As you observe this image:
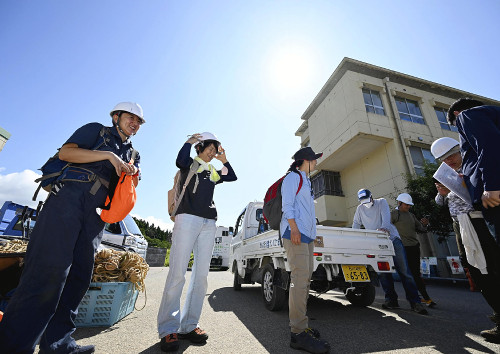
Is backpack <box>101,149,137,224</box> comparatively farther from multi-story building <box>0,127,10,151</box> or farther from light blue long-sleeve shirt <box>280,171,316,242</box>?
multi-story building <box>0,127,10,151</box>

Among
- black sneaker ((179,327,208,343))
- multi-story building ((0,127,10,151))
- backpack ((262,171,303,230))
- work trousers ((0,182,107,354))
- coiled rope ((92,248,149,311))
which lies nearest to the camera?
work trousers ((0,182,107,354))

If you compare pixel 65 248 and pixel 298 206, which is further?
pixel 298 206

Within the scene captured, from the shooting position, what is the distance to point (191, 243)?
249 cm

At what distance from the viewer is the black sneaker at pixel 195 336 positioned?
2.32 metres

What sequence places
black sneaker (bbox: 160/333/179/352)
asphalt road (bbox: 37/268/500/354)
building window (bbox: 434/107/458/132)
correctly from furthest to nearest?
building window (bbox: 434/107/458/132)
asphalt road (bbox: 37/268/500/354)
black sneaker (bbox: 160/333/179/352)

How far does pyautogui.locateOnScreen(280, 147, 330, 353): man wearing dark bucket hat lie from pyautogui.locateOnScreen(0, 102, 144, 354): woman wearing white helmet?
65.3 inches

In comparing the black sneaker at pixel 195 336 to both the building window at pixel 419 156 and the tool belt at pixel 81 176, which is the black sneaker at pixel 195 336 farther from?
the building window at pixel 419 156

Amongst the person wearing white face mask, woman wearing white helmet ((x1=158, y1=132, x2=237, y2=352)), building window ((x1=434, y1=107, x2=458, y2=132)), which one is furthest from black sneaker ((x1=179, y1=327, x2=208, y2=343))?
building window ((x1=434, y1=107, x2=458, y2=132))

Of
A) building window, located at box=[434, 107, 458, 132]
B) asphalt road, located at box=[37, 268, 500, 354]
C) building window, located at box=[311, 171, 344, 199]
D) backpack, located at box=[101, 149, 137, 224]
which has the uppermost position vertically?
Result: building window, located at box=[434, 107, 458, 132]

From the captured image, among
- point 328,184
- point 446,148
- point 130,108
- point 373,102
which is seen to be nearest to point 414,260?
point 446,148

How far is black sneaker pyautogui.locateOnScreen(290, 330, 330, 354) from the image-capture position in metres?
2.05

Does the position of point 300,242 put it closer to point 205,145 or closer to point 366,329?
point 366,329

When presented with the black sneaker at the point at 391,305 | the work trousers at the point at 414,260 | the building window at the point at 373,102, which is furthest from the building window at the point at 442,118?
the black sneaker at the point at 391,305

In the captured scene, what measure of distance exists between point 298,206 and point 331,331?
5.03 feet
